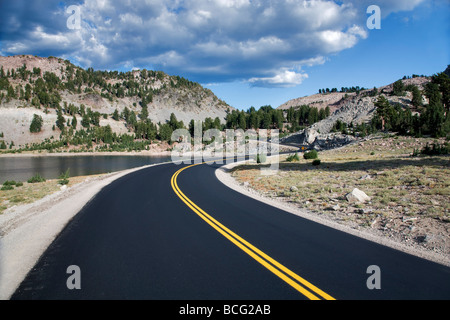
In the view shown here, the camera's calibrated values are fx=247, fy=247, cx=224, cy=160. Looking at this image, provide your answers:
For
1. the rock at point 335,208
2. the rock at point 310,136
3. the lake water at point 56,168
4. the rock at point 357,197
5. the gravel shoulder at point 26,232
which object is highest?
the rock at point 310,136

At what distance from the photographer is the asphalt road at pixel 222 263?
423 cm

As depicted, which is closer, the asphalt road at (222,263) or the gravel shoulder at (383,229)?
the asphalt road at (222,263)

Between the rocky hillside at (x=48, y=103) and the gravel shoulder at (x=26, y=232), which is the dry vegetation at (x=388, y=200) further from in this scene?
the rocky hillside at (x=48, y=103)

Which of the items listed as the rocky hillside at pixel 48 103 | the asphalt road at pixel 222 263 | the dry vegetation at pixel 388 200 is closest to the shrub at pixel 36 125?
the rocky hillside at pixel 48 103

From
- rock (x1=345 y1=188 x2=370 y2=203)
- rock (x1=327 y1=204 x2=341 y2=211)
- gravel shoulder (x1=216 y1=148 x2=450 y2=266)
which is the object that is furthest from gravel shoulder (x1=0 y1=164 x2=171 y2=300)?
rock (x1=345 y1=188 x2=370 y2=203)

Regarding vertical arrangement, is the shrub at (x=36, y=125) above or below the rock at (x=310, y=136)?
above

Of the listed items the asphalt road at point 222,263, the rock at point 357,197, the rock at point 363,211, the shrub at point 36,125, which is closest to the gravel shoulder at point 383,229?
the rock at point 363,211

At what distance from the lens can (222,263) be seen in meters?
5.28

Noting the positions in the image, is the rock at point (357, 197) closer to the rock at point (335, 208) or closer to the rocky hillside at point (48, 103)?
the rock at point (335, 208)

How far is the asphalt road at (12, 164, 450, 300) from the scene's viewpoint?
423cm

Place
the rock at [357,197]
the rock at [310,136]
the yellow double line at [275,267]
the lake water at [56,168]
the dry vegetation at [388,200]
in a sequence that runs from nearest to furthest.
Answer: the yellow double line at [275,267] < the dry vegetation at [388,200] < the rock at [357,197] < the lake water at [56,168] < the rock at [310,136]

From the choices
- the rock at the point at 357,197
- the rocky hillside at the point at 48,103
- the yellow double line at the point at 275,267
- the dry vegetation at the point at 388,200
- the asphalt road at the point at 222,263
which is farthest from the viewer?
the rocky hillside at the point at 48,103

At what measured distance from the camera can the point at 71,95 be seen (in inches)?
6973

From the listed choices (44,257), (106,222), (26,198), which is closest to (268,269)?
(44,257)
